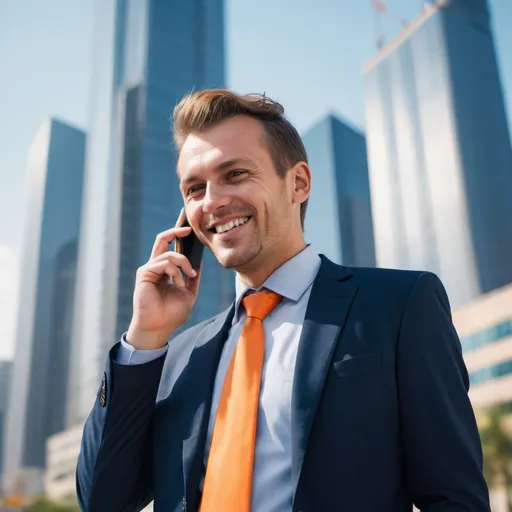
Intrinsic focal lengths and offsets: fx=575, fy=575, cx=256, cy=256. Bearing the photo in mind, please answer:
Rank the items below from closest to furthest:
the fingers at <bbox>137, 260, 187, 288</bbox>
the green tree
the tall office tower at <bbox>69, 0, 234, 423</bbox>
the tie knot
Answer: the tie knot
the fingers at <bbox>137, 260, 187, 288</bbox>
the green tree
the tall office tower at <bbox>69, 0, 234, 423</bbox>

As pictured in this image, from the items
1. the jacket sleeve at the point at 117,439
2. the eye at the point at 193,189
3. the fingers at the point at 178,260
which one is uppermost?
the eye at the point at 193,189

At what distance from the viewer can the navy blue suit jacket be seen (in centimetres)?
171

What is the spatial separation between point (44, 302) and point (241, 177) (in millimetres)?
127243

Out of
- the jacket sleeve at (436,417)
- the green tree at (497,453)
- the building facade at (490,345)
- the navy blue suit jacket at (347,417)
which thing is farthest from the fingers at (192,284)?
the building facade at (490,345)

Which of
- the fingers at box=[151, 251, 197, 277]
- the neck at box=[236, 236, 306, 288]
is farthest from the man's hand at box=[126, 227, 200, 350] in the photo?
the neck at box=[236, 236, 306, 288]

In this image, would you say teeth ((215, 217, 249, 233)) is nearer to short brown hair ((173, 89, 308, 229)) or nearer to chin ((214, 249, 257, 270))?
chin ((214, 249, 257, 270))

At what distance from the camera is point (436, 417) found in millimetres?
1752

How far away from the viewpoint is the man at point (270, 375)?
1742 mm

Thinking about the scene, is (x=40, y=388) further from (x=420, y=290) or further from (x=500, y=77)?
(x=420, y=290)

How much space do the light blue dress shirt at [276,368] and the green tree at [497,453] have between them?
3938 cm

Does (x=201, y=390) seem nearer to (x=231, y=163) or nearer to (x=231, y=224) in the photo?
(x=231, y=224)

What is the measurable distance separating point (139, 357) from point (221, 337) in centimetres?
34

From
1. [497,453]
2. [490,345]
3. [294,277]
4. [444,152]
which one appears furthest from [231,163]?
[444,152]

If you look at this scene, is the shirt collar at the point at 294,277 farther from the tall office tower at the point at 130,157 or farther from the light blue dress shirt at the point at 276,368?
the tall office tower at the point at 130,157
